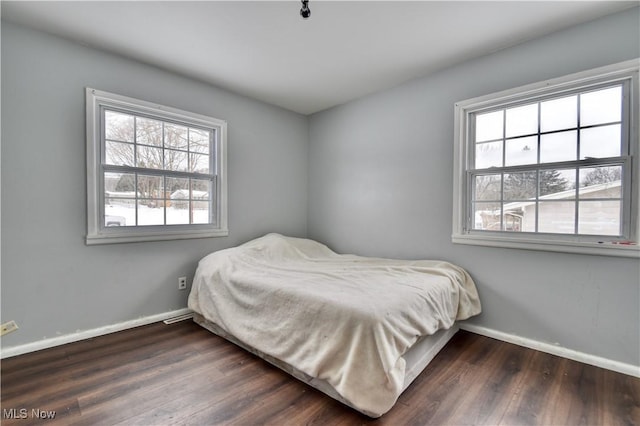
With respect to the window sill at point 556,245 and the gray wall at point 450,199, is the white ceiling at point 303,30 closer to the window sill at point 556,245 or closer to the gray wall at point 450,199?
the gray wall at point 450,199

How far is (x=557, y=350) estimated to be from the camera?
2.09 meters

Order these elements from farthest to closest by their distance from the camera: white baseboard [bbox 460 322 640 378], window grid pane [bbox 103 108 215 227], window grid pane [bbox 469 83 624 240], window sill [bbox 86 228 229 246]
Answer: window grid pane [bbox 103 108 215 227] < window sill [bbox 86 228 229 246] < window grid pane [bbox 469 83 624 240] < white baseboard [bbox 460 322 640 378]

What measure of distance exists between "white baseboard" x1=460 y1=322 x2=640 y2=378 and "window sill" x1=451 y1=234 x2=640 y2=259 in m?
0.71

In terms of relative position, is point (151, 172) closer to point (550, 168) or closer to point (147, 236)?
point (147, 236)

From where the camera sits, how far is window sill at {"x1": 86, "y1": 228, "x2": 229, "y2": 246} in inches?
91.0

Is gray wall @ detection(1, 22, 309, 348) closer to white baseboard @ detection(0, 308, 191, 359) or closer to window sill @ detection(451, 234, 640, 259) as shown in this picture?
white baseboard @ detection(0, 308, 191, 359)

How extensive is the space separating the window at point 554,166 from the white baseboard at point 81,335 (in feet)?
9.34

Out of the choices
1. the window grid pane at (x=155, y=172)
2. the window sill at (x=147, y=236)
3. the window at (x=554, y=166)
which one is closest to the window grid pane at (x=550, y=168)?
the window at (x=554, y=166)

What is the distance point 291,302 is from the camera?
1863mm

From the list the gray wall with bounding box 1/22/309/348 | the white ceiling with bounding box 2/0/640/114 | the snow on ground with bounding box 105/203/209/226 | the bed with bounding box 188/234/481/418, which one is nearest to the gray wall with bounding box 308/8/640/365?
the white ceiling with bounding box 2/0/640/114

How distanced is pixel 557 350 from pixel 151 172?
362cm

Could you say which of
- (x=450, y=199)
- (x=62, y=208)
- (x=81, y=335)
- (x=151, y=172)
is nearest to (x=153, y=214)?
(x=151, y=172)

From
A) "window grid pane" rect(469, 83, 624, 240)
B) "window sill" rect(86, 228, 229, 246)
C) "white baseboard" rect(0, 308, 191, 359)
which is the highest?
"window grid pane" rect(469, 83, 624, 240)

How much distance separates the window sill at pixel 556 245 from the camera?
6.07ft
